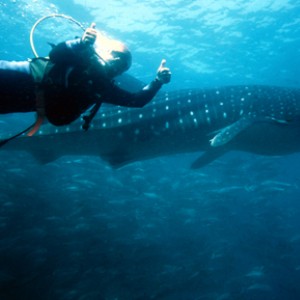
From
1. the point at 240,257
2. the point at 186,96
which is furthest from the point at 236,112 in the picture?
the point at 240,257

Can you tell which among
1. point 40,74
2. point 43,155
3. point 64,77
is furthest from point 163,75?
point 43,155

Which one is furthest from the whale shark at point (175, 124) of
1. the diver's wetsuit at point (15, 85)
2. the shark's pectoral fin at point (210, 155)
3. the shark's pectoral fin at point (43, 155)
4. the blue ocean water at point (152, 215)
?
the blue ocean water at point (152, 215)

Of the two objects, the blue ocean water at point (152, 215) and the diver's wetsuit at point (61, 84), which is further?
the blue ocean water at point (152, 215)

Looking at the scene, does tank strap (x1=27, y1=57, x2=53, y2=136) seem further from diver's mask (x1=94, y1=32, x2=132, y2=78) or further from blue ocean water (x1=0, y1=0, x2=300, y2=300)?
blue ocean water (x1=0, y1=0, x2=300, y2=300)

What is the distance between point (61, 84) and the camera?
307 cm

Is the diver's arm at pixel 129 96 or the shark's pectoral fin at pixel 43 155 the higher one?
the diver's arm at pixel 129 96

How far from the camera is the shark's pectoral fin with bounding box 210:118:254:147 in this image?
5859mm

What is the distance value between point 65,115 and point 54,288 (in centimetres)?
676

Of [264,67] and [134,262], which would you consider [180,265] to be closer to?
[134,262]

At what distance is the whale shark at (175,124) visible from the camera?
22.0 ft

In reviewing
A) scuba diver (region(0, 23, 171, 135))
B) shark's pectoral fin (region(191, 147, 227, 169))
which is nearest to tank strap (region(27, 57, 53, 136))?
scuba diver (region(0, 23, 171, 135))

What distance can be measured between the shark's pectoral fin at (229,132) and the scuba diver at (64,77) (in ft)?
9.92

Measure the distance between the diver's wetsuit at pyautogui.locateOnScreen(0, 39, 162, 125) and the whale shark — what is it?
3.30 m

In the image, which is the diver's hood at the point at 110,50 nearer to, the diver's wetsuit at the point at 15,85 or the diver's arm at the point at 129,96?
the diver's arm at the point at 129,96
